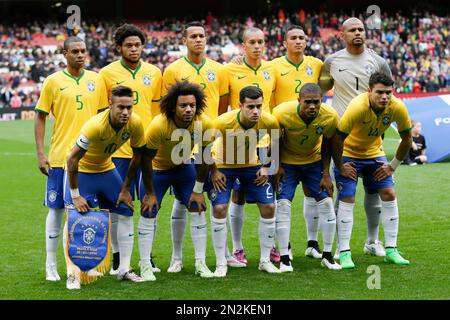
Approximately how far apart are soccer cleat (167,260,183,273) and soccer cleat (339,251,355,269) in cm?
162

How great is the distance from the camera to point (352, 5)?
4347cm

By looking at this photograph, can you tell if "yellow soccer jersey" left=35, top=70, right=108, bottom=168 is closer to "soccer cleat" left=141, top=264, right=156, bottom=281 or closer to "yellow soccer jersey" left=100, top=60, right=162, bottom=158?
"yellow soccer jersey" left=100, top=60, right=162, bottom=158

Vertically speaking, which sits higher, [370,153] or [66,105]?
[66,105]

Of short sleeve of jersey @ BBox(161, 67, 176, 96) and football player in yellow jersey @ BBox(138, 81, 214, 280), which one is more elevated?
short sleeve of jersey @ BBox(161, 67, 176, 96)

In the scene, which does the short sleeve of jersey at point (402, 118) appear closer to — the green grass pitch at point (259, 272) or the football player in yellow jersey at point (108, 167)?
the green grass pitch at point (259, 272)

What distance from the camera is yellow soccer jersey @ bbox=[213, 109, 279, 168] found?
7.96m

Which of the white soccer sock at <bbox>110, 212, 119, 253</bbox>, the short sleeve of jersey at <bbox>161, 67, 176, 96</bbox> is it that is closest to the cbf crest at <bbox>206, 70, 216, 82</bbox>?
the short sleeve of jersey at <bbox>161, 67, 176, 96</bbox>

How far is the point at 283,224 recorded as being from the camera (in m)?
8.33

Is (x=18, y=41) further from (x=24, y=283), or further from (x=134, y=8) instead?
(x=24, y=283)

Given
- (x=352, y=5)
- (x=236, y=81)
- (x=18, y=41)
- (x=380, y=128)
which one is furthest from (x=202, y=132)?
(x=352, y=5)

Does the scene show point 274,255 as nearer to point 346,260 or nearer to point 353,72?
point 346,260

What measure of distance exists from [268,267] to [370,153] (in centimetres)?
165

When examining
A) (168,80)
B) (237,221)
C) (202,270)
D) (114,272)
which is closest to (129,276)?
(114,272)

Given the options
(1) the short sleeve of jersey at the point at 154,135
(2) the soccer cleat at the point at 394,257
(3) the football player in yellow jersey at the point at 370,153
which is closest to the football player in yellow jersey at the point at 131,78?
(1) the short sleeve of jersey at the point at 154,135
